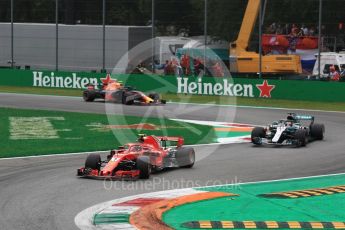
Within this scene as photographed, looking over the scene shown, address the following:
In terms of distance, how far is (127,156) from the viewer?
672 inches

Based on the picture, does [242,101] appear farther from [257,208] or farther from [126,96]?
[257,208]

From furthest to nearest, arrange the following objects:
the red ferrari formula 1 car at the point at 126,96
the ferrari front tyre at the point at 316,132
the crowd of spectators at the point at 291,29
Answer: the crowd of spectators at the point at 291,29 < the red ferrari formula 1 car at the point at 126,96 < the ferrari front tyre at the point at 316,132

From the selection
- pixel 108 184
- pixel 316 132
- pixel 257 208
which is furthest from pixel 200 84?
pixel 257 208

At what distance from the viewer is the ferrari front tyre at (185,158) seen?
60.4 feet

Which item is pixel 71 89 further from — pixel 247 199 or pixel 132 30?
pixel 247 199

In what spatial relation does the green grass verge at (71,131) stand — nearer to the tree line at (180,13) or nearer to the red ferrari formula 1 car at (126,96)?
the red ferrari formula 1 car at (126,96)

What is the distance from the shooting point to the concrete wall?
48.4 meters

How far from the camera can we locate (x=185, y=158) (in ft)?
60.7

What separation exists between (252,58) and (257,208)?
101 ft

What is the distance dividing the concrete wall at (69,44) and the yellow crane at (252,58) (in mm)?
5957

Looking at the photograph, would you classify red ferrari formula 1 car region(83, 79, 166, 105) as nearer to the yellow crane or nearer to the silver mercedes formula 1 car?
the yellow crane

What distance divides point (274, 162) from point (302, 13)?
75.6 ft

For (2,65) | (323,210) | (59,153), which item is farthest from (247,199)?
(2,65)

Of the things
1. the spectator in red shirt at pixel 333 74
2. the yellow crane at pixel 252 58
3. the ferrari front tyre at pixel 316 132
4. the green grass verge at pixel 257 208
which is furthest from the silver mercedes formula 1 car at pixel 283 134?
the yellow crane at pixel 252 58
